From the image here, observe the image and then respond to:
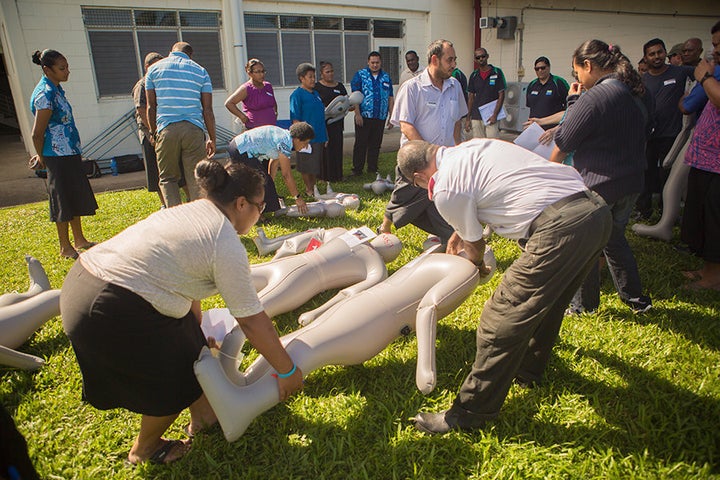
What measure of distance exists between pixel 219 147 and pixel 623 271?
942 centimetres

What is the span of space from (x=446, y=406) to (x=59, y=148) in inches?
152

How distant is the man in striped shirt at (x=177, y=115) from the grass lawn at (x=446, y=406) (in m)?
1.84

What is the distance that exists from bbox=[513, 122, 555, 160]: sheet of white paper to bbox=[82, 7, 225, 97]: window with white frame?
903cm

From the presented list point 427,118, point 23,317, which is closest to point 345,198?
point 427,118

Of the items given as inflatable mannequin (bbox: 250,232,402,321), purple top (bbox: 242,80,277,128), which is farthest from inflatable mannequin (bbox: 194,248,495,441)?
purple top (bbox: 242,80,277,128)

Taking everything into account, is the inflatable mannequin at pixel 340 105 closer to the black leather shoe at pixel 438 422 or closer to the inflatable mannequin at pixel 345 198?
the inflatable mannequin at pixel 345 198

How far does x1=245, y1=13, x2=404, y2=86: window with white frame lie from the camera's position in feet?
36.2

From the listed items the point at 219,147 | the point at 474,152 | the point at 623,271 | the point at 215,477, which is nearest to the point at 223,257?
the point at 215,477

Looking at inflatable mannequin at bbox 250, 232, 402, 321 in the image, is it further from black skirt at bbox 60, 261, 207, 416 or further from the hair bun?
the hair bun

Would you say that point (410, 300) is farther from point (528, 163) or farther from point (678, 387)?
point (678, 387)

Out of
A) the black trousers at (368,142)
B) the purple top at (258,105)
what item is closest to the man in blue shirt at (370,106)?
the black trousers at (368,142)

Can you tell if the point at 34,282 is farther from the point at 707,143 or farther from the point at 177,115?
the point at 707,143

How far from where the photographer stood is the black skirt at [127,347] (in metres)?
1.71

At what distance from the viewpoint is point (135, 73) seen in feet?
32.1
